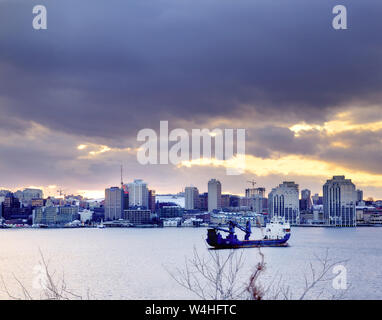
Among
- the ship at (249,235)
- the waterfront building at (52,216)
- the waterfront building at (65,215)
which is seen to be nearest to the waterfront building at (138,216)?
the waterfront building at (65,215)

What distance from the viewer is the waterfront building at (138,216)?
98250mm

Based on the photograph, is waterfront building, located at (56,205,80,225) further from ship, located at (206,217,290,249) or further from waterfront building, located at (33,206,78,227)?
ship, located at (206,217,290,249)

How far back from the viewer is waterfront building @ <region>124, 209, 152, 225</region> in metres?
98.2

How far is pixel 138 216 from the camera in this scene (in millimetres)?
98812

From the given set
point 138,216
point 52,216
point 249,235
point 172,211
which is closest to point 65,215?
point 52,216

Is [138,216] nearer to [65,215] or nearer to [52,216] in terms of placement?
[65,215]

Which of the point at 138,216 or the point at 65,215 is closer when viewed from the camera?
the point at 138,216

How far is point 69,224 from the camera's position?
10038 centimetres

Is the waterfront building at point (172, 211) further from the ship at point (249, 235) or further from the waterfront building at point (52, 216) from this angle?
the ship at point (249, 235)

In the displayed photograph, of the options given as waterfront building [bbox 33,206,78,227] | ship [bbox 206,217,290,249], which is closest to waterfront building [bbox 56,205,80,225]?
waterfront building [bbox 33,206,78,227]
